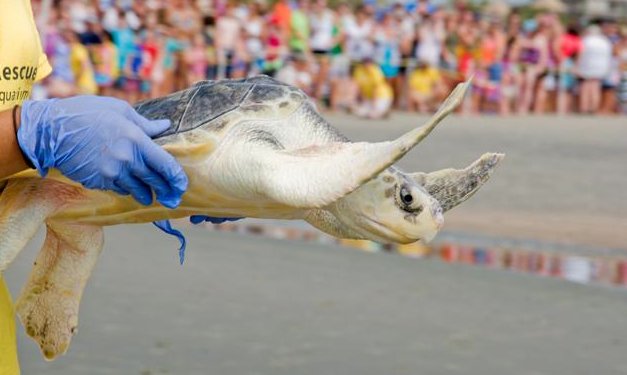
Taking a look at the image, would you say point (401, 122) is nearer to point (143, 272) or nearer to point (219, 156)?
point (143, 272)

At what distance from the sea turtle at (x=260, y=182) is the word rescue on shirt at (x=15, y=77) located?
Result: 0.16 meters

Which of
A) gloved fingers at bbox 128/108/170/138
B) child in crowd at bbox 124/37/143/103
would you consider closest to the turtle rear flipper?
gloved fingers at bbox 128/108/170/138

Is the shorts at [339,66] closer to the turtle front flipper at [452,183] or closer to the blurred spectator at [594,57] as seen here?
the blurred spectator at [594,57]

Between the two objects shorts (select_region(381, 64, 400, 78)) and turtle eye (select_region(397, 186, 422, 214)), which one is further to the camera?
shorts (select_region(381, 64, 400, 78))

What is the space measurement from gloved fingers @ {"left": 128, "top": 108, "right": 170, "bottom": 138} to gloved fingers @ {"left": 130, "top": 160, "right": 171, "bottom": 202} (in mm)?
96

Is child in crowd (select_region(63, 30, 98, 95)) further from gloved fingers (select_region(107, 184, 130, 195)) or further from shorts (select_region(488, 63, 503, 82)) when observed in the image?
gloved fingers (select_region(107, 184, 130, 195))

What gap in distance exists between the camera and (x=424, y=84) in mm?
18609

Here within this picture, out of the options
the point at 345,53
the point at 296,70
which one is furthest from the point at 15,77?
the point at 345,53

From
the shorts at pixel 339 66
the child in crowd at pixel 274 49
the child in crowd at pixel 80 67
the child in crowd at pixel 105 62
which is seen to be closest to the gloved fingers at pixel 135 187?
the child in crowd at pixel 80 67

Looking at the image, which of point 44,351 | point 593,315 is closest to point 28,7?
point 44,351

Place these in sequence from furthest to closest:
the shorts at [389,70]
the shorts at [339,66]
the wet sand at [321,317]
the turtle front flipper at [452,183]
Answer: the shorts at [389,70], the shorts at [339,66], the wet sand at [321,317], the turtle front flipper at [452,183]

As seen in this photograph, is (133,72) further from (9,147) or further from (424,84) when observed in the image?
(9,147)

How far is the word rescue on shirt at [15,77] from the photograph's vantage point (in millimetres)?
2406

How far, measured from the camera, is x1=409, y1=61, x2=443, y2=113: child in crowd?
60.8 feet
